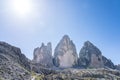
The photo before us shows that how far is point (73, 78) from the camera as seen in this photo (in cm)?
12331

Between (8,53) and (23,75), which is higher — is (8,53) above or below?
above

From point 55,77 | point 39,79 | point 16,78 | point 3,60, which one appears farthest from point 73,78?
point 3,60

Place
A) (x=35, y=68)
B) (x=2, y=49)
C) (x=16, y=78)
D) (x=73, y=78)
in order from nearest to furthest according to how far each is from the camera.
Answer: (x=16, y=78) < (x=73, y=78) < (x=2, y=49) < (x=35, y=68)

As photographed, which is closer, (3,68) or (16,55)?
(3,68)

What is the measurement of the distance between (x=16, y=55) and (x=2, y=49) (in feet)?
31.6

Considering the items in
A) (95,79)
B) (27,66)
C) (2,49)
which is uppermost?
(2,49)

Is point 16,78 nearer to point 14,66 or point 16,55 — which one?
point 14,66

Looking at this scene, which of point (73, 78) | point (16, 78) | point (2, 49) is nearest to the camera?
point (16, 78)

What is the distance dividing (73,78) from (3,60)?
3777 centimetres

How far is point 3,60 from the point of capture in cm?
12725

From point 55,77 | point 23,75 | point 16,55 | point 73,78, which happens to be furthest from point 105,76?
point 16,55

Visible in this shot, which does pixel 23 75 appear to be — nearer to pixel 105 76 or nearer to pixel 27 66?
pixel 27 66

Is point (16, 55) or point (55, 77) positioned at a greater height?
point (16, 55)

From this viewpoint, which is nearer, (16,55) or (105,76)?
(105,76)
